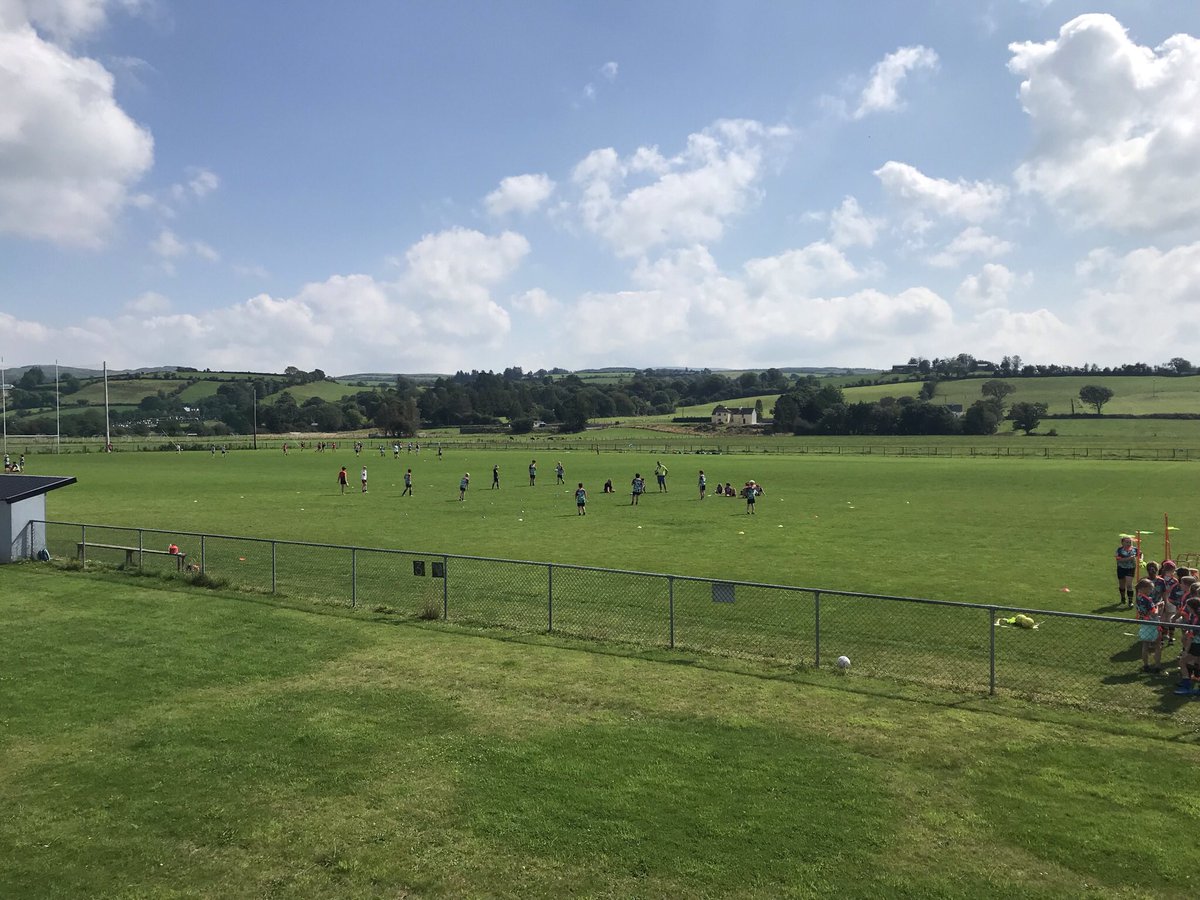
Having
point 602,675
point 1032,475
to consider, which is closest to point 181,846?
point 602,675

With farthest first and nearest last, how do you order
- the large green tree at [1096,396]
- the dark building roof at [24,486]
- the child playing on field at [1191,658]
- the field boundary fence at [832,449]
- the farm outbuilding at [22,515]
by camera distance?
the large green tree at [1096,396], the field boundary fence at [832,449], the dark building roof at [24,486], the farm outbuilding at [22,515], the child playing on field at [1191,658]

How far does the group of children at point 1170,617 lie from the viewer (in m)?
11.3

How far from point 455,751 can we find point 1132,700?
9215 millimetres

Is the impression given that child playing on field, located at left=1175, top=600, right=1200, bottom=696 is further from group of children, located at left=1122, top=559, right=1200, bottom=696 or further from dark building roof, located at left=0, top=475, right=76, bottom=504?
dark building roof, located at left=0, top=475, right=76, bottom=504

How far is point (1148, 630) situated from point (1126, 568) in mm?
5467

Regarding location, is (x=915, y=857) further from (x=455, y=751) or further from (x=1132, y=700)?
(x=1132, y=700)

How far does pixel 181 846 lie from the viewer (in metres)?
7.43

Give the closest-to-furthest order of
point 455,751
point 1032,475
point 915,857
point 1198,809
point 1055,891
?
point 1055,891, point 915,857, point 1198,809, point 455,751, point 1032,475

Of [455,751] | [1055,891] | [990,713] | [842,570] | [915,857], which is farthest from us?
[842,570]

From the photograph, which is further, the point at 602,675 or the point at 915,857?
the point at 602,675

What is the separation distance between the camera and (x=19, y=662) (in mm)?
12820

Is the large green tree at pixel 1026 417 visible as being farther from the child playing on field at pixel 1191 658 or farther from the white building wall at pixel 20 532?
the white building wall at pixel 20 532

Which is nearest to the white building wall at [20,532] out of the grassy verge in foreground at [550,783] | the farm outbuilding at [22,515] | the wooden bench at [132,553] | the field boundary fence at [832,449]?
the farm outbuilding at [22,515]

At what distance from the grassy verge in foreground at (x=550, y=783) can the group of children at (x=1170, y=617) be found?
1.84 meters
